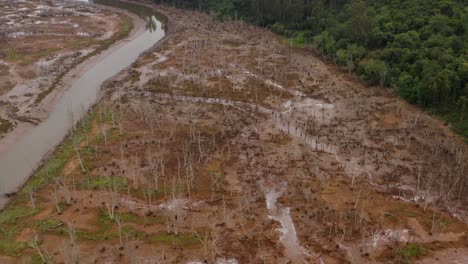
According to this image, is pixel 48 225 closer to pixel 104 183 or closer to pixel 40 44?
pixel 104 183

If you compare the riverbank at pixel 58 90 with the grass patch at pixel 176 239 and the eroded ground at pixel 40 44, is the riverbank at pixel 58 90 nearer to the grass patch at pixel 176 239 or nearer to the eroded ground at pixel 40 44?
the eroded ground at pixel 40 44

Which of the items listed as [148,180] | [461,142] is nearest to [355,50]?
[461,142]

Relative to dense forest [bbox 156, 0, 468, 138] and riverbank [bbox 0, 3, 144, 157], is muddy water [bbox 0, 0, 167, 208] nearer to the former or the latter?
riverbank [bbox 0, 3, 144, 157]

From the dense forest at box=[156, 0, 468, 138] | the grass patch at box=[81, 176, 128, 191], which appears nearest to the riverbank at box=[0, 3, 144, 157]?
the grass patch at box=[81, 176, 128, 191]

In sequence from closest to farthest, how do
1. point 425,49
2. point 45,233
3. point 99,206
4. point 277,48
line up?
point 45,233
point 99,206
point 425,49
point 277,48

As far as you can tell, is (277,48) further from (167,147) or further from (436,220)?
(436,220)

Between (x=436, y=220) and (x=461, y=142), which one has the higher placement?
(x=461, y=142)
